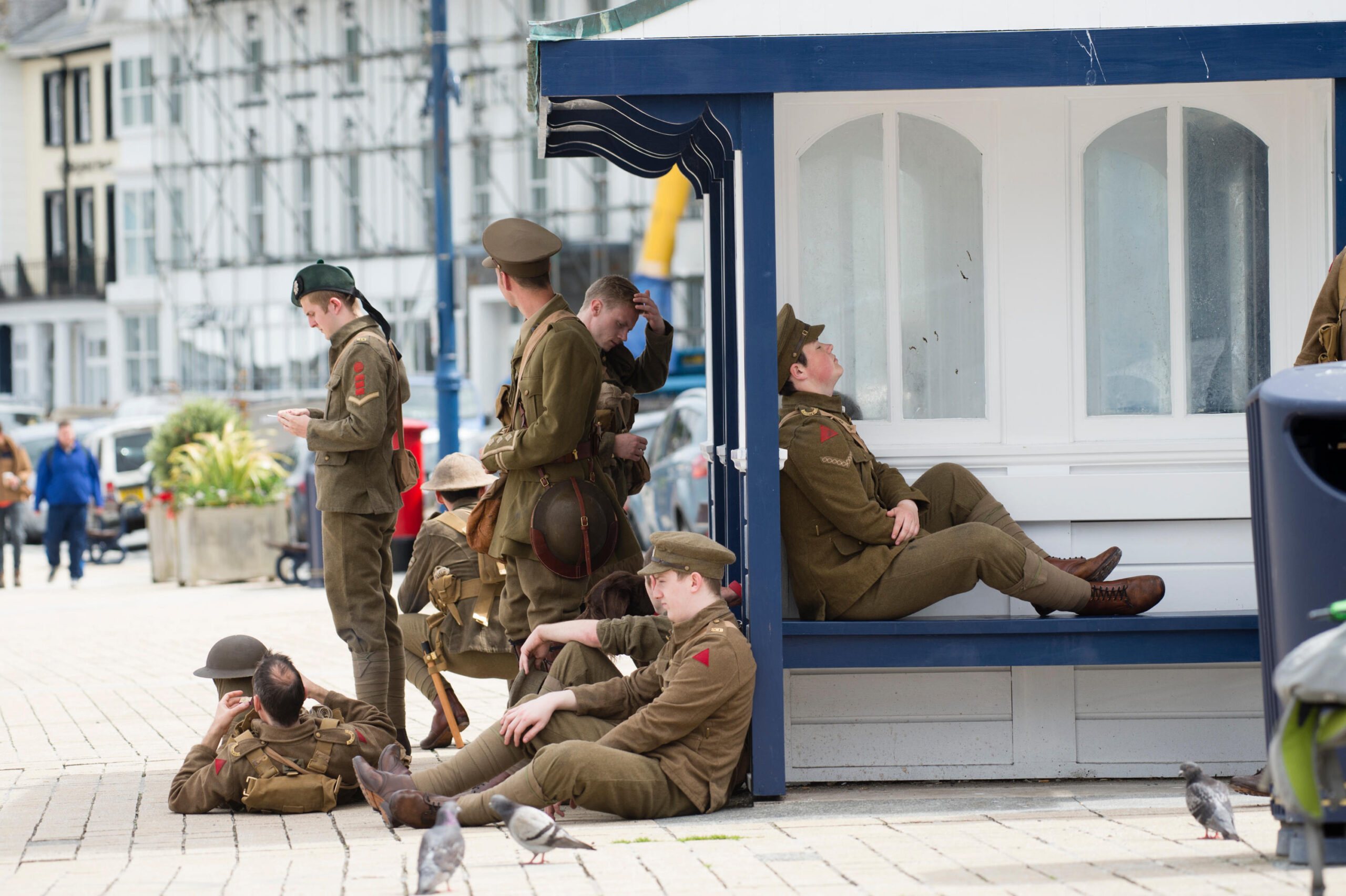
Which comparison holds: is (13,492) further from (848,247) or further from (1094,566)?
(1094,566)

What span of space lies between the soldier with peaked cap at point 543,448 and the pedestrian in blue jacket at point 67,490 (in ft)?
41.9

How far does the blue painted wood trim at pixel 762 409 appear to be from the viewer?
231 inches

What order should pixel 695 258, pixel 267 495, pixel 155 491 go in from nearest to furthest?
pixel 267 495, pixel 155 491, pixel 695 258

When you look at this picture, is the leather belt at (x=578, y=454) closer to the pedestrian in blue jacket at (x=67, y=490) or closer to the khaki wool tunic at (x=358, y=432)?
the khaki wool tunic at (x=358, y=432)

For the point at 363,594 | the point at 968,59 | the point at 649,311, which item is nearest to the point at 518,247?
the point at 649,311

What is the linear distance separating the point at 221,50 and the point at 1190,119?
40261 millimetres

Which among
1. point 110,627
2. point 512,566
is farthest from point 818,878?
point 110,627


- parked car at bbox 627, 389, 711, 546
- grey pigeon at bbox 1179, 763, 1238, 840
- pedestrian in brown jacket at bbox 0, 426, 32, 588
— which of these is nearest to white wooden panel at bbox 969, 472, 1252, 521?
grey pigeon at bbox 1179, 763, 1238, 840

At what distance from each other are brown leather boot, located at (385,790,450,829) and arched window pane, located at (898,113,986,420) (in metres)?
2.33

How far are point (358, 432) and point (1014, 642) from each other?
2620mm

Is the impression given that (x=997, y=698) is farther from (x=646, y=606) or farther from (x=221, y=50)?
(x=221, y=50)

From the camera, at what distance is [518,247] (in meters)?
6.50

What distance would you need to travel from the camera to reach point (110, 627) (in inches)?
524

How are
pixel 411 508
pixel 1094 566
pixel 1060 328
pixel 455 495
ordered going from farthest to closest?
pixel 411 508 < pixel 455 495 < pixel 1060 328 < pixel 1094 566
